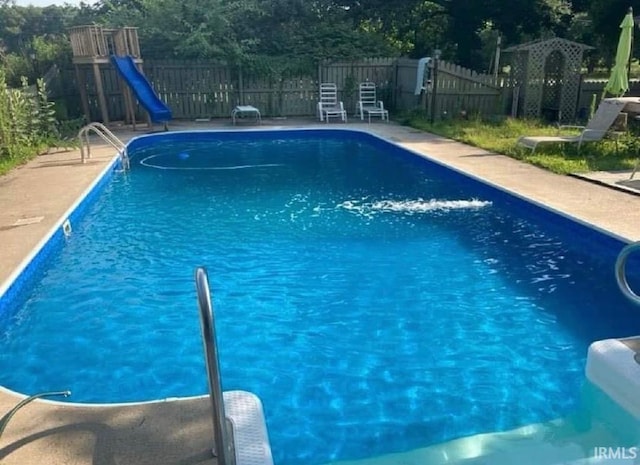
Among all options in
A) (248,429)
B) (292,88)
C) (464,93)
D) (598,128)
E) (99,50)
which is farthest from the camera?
(292,88)

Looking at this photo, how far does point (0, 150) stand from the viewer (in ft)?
28.2

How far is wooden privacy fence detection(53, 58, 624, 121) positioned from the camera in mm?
13445

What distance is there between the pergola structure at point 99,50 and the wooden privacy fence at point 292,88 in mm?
1026

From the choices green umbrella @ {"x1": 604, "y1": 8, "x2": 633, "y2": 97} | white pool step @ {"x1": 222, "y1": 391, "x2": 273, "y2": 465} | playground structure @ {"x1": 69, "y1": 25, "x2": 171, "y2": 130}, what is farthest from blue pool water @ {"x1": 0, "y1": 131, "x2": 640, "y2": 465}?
playground structure @ {"x1": 69, "y1": 25, "x2": 171, "y2": 130}

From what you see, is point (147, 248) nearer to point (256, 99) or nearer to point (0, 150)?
point (0, 150)

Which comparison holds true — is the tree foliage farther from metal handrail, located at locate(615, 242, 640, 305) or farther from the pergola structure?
metal handrail, located at locate(615, 242, 640, 305)

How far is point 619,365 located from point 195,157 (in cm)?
894

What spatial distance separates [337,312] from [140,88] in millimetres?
9370

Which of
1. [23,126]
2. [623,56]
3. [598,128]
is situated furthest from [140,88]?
[623,56]

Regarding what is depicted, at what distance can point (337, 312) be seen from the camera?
4.26m

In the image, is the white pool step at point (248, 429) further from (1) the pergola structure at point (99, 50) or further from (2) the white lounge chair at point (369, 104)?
(2) the white lounge chair at point (369, 104)

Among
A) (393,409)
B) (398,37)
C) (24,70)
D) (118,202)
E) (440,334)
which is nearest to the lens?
(393,409)

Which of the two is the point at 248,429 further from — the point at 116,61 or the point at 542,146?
the point at 116,61

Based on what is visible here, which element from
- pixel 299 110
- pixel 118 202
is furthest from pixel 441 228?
pixel 299 110
